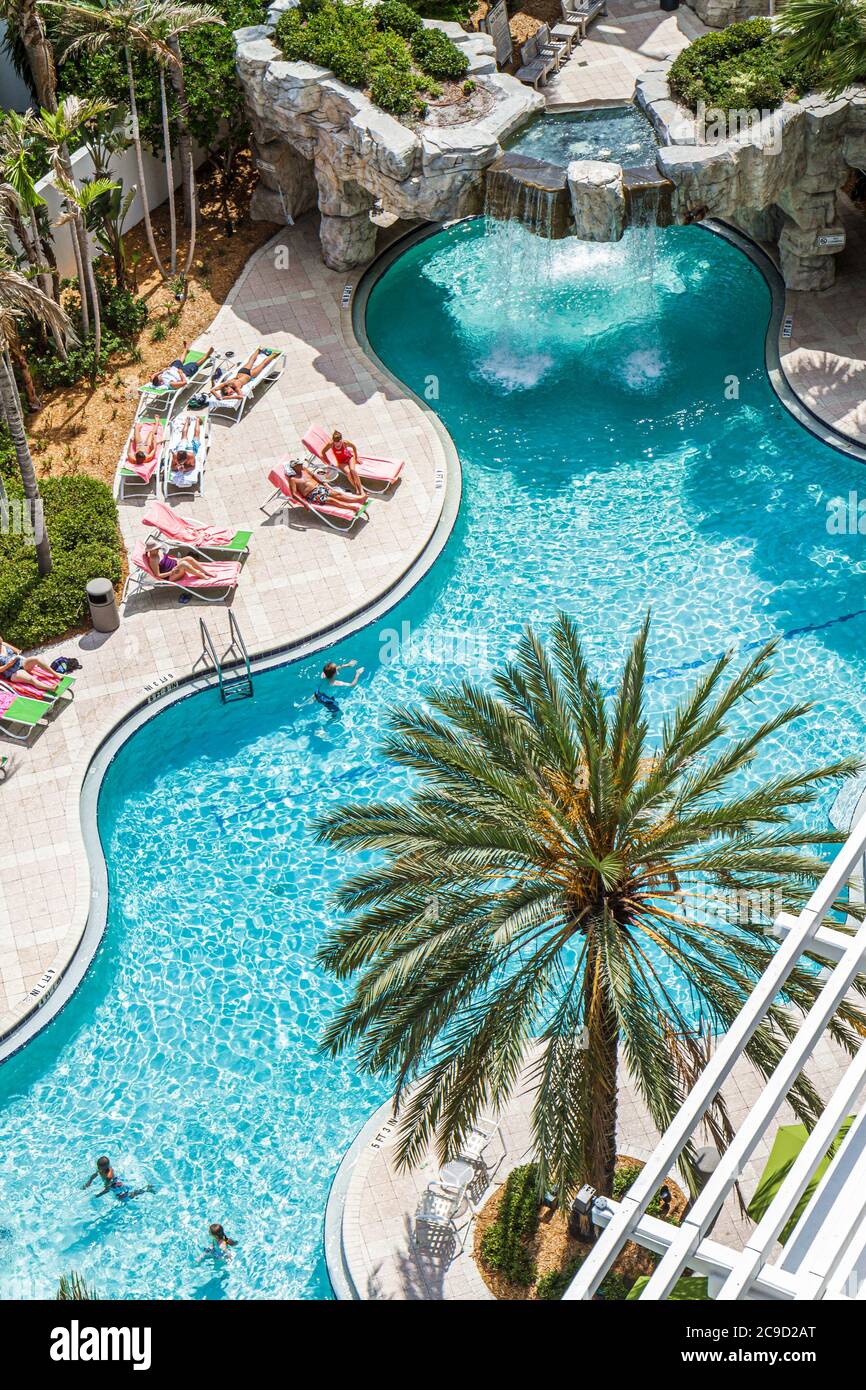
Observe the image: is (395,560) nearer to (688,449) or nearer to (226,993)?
(688,449)

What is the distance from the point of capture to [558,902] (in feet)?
52.6

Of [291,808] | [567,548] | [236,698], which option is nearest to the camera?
[291,808]

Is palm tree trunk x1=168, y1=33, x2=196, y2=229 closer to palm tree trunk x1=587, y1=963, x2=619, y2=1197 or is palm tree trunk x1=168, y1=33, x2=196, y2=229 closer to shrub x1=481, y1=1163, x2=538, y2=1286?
shrub x1=481, y1=1163, x2=538, y2=1286

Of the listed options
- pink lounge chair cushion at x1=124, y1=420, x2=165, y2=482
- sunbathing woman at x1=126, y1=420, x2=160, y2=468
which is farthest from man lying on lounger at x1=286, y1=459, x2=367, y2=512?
sunbathing woman at x1=126, y1=420, x2=160, y2=468

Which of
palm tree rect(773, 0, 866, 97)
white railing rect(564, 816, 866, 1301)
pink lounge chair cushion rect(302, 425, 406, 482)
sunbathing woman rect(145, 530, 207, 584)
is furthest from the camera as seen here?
pink lounge chair cushion rect(302, 425, 406, 482)

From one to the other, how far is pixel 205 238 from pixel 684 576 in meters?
12.6

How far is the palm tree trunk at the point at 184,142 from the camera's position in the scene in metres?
29.9

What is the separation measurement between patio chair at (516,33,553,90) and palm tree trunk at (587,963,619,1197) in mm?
22931

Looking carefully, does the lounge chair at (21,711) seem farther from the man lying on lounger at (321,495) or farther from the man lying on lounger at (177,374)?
the man lying on lounger at (177,374)

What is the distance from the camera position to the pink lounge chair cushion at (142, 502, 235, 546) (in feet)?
87.9

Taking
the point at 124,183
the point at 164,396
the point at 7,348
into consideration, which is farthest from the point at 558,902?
the point at 124,183

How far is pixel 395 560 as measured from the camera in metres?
26.8
